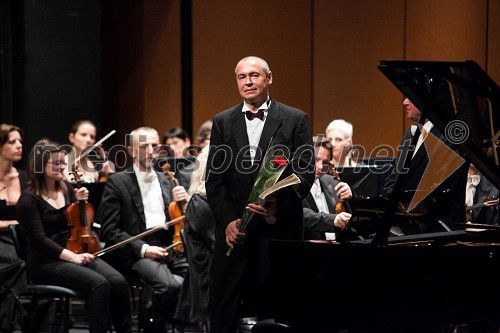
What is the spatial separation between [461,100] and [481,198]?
1.90 meters

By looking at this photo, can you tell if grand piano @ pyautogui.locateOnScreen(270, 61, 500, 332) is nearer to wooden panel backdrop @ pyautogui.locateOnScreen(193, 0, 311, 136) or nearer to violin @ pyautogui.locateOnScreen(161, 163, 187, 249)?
violin @ pyautogui.locateOnScreen(161, 163, 187, 249)

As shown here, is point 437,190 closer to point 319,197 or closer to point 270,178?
point 270,178

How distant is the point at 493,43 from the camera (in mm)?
7570

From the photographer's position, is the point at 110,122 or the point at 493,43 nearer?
the point at 493,43

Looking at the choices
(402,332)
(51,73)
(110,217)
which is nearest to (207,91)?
(51,73)

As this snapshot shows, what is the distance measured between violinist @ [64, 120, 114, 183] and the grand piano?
3.06 meters

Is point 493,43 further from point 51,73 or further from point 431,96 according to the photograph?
point 431,96

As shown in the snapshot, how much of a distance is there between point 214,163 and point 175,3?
15.4ft

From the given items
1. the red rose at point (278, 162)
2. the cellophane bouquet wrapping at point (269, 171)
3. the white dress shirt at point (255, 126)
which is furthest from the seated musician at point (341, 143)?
the red rose at point (278, 162)

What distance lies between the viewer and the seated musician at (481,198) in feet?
17.5

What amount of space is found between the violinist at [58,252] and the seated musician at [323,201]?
1123 millimetres

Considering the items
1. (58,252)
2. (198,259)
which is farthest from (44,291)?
(198,259)

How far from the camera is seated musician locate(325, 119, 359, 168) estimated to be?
6.50 m

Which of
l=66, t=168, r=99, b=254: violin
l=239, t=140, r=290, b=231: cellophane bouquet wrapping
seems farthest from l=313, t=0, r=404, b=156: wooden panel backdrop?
l=239, t=140, r=290, b=231: cellophane bouquet wrapping
